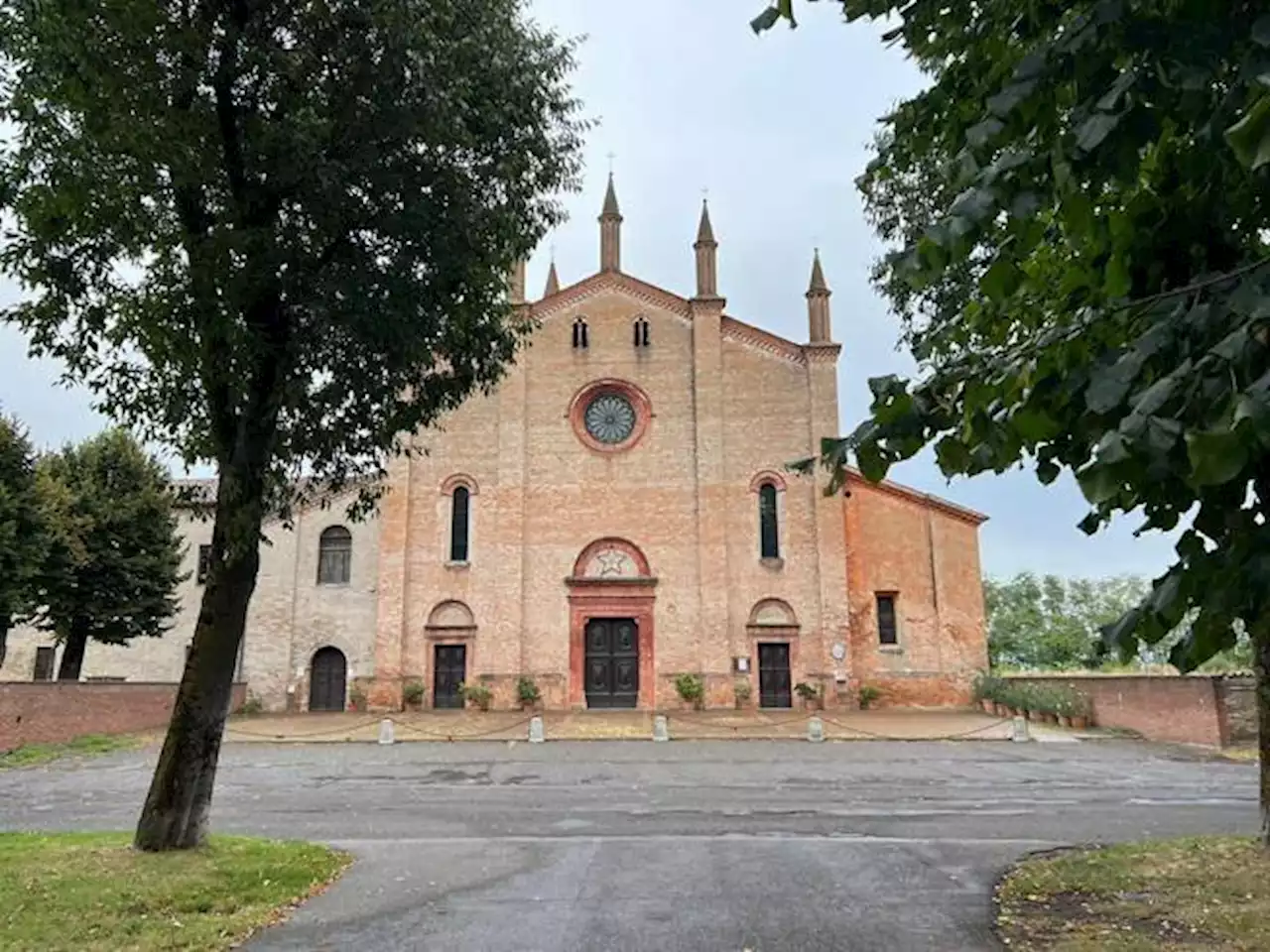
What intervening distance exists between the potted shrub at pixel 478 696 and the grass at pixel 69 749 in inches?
388

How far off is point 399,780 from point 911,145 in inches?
609

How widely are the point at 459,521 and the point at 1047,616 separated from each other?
4626cm

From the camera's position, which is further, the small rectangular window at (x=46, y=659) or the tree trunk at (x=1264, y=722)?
the small rectangular window at (x=46, y=659)

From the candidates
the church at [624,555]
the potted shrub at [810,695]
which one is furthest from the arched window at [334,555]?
the potted shrub at [810,695]

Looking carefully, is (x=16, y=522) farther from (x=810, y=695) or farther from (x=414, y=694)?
(x=810, y=695)

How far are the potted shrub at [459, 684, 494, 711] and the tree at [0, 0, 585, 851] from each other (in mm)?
22004

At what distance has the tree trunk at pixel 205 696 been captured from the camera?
9555mm

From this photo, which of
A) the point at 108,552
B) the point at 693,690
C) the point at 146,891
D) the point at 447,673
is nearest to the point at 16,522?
the point at 108,552

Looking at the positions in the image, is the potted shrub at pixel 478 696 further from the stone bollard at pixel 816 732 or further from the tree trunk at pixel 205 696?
the tree trunk at pixel 205 696

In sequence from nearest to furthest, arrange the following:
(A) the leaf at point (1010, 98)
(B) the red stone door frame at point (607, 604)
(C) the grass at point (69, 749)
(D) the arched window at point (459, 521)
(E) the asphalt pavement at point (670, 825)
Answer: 1. (A) the leaf at point (1010, 98)
2. (E) the asphalt pavement at point (670, 825)
3. (C) the grass at point (69, 749)
4. (B) the red stone door frame at point (607, 604)
5. (D) the arched window at point (459, 521)

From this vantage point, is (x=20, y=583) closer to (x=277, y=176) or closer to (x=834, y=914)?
→ (x=277, y=176)

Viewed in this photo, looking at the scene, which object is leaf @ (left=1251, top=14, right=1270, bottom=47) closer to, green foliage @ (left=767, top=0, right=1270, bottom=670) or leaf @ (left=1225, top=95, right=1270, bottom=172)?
green foliage @ (left=767, top=0, right=1270, bottom=670)

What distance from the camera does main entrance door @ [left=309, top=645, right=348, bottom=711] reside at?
33281 millimetres

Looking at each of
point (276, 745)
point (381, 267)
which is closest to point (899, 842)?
point (381, 267)
